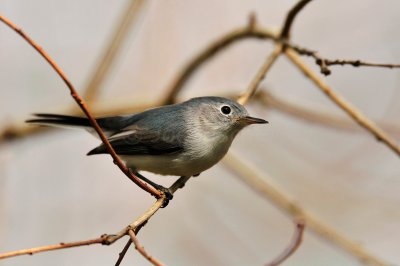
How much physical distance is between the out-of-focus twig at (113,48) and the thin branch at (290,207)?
1.15 metres

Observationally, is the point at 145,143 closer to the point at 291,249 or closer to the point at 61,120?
the point at 61,120

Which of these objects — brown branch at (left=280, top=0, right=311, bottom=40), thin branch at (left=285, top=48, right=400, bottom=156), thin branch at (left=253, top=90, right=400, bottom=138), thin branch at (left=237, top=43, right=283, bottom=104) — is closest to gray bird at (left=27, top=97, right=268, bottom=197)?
thin branch at (left=237, top=43, right=283, bottom=104)

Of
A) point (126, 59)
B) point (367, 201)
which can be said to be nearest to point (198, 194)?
point (367, 201)

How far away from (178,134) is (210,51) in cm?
105

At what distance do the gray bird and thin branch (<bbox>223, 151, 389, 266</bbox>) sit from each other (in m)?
0.70

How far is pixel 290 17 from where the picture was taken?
3199mm

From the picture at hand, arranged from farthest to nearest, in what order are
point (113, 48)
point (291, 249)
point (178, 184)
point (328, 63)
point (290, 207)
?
point (113, 48), point (290, 207), point (178, 184), point (328, 63), point (291, 249)

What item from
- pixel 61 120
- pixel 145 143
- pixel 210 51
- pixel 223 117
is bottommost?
pixel 61 120

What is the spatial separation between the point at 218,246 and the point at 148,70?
200cm

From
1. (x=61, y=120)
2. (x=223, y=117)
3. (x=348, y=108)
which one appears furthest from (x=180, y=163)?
(x=348, y=108)

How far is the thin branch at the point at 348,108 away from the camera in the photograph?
2.78 meters

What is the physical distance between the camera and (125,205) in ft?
18.4

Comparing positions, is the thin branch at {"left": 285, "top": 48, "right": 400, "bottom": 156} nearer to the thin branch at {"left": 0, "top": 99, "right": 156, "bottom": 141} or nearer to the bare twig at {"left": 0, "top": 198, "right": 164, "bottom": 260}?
the thin branch at {"left": 0, "top": 99, "right": 156, "bottom": 141}

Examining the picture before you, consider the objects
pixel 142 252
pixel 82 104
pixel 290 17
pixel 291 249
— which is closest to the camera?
pixel 142 252
